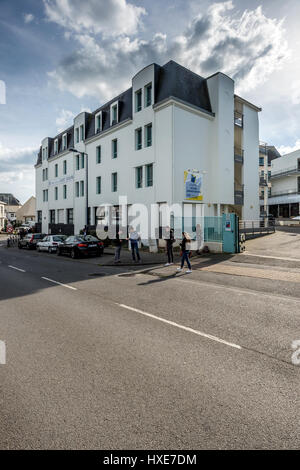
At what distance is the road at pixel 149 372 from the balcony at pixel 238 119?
71.7 feet

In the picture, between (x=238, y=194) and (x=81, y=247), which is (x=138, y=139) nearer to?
(x=238, y=194)

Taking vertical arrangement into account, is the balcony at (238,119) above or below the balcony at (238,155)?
above

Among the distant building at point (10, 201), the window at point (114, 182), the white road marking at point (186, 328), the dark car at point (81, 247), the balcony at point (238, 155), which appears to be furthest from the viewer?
the distant building at point (10, 201)

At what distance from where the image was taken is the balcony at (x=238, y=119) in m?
24.8

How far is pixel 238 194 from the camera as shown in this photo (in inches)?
966

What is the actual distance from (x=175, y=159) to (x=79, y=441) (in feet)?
Answer: 61.6

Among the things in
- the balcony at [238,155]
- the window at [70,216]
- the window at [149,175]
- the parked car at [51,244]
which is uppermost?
the balcony at [238,155]

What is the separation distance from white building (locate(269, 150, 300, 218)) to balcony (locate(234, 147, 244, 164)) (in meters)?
28.4

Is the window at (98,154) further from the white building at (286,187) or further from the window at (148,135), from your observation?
the white building at (286,187)

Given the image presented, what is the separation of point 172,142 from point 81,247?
32.5 feet

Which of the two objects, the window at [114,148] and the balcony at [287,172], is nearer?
the window at [114,148]

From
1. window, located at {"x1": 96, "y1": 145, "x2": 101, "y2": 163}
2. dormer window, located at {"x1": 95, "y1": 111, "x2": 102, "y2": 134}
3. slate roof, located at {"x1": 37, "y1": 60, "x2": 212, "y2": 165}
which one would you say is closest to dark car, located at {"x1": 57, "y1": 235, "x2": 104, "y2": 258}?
slate roof, located at {"x1": 37, "y1": 60, "x2": 212, "y2": 165}

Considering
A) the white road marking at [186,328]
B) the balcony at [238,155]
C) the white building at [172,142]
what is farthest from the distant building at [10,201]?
the white road marking at [186,328]

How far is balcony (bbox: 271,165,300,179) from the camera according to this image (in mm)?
49816
